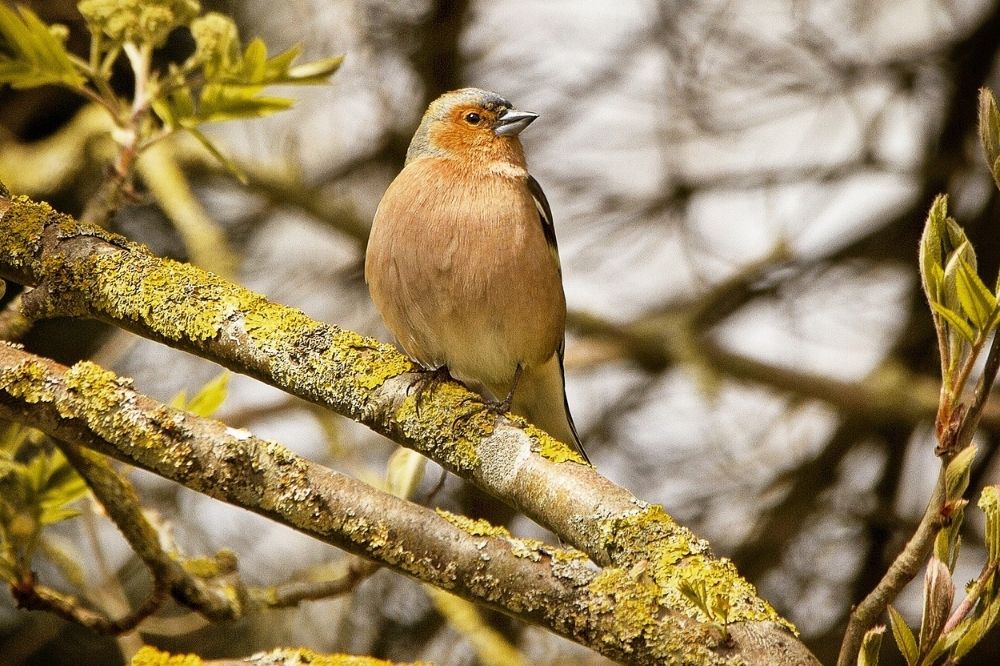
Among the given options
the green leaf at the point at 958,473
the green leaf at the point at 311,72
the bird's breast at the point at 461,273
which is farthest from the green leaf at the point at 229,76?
the green leaf at the point at 958,473

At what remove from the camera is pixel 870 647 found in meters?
1.74

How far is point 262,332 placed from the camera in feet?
8.22

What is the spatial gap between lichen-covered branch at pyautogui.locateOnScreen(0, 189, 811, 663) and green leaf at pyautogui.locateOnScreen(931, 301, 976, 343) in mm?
739

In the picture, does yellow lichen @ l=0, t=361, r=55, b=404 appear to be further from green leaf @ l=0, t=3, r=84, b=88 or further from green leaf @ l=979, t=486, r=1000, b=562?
green leaf @ l=979, t=486, r=1000, b=562

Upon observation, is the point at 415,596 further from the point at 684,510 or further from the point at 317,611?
the point at 684,510

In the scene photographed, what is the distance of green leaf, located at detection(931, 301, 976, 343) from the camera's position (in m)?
1.74

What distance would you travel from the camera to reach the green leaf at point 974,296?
1724mm

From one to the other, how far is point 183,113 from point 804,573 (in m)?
3.92

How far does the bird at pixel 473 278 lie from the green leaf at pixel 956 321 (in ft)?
7.02

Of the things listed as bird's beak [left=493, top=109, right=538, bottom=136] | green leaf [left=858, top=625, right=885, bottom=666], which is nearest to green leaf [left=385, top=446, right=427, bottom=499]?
green leaf [left=858, top=625, right=885, bottom=666]

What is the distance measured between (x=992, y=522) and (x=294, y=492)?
131 cm

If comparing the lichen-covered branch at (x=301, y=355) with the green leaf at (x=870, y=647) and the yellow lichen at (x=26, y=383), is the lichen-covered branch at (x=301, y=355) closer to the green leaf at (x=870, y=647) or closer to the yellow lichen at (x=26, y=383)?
the yellow lichen at (x=26, y=383)

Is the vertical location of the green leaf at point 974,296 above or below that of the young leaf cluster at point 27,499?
above

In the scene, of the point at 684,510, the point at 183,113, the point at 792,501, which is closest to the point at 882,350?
the point at 792,501
